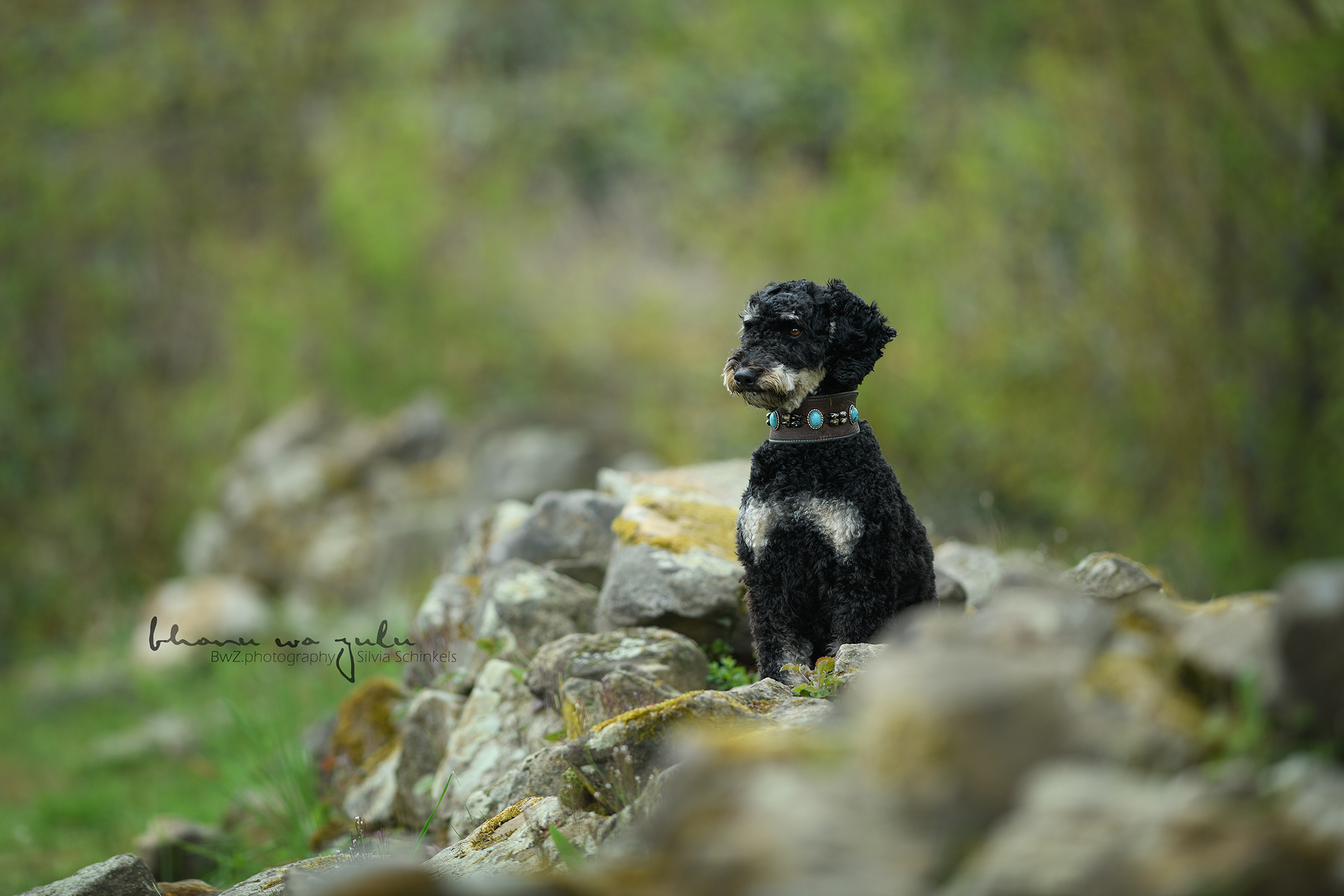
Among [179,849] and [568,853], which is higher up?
[568,853]

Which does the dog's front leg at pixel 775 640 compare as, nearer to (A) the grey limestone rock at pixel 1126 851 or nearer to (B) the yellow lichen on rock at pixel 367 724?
(A) the grey limestone rock at pixel 1126 851

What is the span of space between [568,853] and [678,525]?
2.26 metres

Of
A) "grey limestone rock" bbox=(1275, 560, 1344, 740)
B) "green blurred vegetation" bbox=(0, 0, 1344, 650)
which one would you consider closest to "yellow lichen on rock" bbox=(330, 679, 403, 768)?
"grey limestone rock" bbox=(1275, 560, 1344, 740)

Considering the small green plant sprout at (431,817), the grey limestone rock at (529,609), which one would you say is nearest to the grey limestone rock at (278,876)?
the small green plant sprout at (431,817)

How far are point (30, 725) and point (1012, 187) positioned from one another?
10538 millimetres

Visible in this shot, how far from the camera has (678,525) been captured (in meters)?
4.61

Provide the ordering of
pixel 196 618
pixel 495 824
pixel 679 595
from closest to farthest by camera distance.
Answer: pixel 495 824 → pixel 679 595 → pixel 196 618

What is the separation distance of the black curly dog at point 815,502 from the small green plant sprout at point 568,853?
3.39 ft

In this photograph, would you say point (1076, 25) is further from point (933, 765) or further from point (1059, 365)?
point (933, 765)

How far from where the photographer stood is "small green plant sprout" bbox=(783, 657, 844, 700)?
9.66 feet

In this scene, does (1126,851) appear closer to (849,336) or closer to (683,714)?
(683,714)

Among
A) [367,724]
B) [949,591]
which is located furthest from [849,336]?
[367,724]

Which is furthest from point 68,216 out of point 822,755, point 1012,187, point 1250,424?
point 822,755

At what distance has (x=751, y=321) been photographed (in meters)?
3.29
